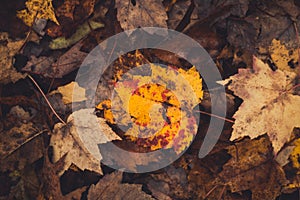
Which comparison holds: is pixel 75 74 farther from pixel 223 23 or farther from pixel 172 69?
pixel 223 23

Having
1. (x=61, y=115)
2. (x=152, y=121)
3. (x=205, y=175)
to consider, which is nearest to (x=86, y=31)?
(x=61, y=115)

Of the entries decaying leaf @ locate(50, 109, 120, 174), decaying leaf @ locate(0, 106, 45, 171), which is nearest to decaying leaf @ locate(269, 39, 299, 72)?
decaying leaf @ locate(50, 109, 120, 174)

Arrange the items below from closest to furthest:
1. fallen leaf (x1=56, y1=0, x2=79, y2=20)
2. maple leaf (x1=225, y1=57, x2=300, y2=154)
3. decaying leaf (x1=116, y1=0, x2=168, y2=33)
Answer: maple leaf (x1=225, y1=57, x2=300, y2=154) < decaying leaf (x1=116, y1=0, x2=168, y2=33) < fallen leaf (x1=56, y1=0, x2=79, y2=20)

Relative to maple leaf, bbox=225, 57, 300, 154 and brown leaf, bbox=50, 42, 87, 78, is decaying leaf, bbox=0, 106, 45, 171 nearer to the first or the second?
brown leaf, bbox=50, 42, 87, 78

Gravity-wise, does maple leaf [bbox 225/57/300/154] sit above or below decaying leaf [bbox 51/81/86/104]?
above

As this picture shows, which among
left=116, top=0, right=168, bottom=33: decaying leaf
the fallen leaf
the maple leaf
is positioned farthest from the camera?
the fallen leaf

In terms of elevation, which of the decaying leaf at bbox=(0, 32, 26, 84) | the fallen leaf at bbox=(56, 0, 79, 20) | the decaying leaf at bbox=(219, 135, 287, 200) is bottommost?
the decaying leaf at bbox=(219, 135, 287, 200)

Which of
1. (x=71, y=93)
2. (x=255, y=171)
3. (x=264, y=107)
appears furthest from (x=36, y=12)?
(x=255, y=171)
